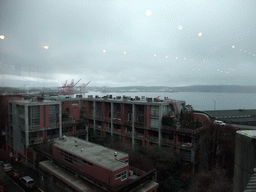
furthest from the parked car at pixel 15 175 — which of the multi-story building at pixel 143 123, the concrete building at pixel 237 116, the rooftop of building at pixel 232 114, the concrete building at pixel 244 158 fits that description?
the rooftop of building at pixel 232 114

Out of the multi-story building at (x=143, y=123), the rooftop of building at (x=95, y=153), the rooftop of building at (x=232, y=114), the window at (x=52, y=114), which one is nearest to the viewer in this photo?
the rooftop of building at (x=95, y=153)

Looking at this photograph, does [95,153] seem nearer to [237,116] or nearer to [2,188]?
[2,188]

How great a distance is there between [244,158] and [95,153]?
18.3 feet

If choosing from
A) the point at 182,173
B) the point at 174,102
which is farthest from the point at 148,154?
the point at 174,102

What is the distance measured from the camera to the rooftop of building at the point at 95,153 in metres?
Answer: 5.92

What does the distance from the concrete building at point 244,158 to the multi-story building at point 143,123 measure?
7325 mm

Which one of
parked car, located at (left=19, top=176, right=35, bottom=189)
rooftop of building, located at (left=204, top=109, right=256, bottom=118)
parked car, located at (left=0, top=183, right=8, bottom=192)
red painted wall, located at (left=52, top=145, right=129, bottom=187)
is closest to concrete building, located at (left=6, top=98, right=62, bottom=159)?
parked car, located at (left=19, top=176, right=35, bottom=189)

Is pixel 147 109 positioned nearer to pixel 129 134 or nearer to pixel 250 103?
pixel 129 134

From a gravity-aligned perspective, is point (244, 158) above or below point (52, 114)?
above

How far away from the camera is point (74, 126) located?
12.5 m

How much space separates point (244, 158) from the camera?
2420mm

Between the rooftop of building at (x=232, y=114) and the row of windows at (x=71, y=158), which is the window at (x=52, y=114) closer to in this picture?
the row of windows at (x=71, y=158)

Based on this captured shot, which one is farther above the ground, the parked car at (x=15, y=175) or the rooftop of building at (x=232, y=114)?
the rooftop of building at (x=232, y=114)

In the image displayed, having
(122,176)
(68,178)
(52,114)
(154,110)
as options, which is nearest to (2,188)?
(68,178)
